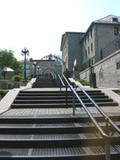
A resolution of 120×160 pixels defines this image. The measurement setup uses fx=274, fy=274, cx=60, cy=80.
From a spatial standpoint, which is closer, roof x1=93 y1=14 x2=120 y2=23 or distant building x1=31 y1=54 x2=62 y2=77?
distant building x1=31 y1=54 x2=62 y2=77

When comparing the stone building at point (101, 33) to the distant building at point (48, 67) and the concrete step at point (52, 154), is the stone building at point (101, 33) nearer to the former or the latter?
the distant building at point (48, 67)

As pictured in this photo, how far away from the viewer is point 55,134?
261 inches

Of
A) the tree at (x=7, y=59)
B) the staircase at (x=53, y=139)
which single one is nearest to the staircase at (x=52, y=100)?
the staircase at (x=53, y=139)

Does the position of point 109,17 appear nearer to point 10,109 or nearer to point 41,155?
point 10,109

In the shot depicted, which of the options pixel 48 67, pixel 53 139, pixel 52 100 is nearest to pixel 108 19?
pixel 48 67

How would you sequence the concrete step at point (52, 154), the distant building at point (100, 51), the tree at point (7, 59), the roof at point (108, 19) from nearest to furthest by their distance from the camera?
1. the concrete step at point (52, 154)
2. the distant building at point (100, 51)
3. the roof at point (108, 19)
4. the tree at point (7, 59)

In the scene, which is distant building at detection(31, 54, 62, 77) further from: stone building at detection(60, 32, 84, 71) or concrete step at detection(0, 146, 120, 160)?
concrete step at detection(0, 146, 120, 160)

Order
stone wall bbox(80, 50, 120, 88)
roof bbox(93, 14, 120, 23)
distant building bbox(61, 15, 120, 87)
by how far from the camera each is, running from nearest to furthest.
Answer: stone wall bbox(80, 50, 120, 88), distant building bbox(61, 15, 120, 87), roof bbox(93, 14, 120, 23)

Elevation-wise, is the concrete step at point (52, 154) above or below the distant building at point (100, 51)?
below

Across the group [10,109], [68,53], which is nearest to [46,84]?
[10,109]

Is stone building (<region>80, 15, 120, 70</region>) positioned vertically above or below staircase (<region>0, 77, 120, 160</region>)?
above

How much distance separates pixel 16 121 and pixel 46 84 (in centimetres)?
1262

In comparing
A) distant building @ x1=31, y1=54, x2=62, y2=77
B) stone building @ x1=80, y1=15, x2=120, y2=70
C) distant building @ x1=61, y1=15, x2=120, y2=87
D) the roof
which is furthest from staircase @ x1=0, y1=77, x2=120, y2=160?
the roof

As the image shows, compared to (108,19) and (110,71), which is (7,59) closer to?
(108,19)
